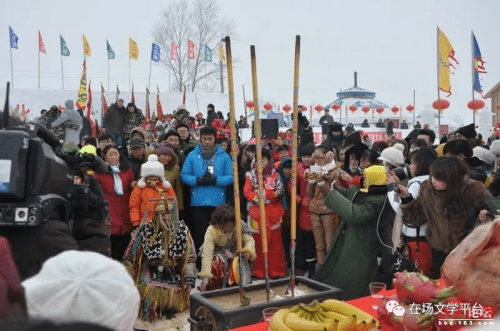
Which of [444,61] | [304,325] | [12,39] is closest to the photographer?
[304,325]

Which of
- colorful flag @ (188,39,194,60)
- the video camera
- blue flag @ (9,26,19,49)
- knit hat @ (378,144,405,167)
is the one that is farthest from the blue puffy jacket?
colorful flag @ (188,39,194,60)

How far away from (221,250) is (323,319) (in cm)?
248

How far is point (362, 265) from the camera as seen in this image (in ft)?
12.3

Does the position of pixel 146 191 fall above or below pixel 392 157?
below

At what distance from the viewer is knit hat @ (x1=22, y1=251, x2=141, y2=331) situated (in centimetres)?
106

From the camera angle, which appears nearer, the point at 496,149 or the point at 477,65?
the point at 496,149

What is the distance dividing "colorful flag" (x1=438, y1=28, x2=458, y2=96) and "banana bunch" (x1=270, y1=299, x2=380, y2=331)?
29.1 ft

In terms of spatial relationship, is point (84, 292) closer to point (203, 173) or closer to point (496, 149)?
point (203, 173)

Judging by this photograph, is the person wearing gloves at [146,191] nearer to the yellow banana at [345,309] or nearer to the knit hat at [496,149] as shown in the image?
the yellow banana at [345,309]

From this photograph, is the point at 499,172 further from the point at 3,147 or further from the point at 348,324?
the point at 3,147

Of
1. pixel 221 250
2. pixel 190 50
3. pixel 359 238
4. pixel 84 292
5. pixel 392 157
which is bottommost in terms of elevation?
pixel 221 250

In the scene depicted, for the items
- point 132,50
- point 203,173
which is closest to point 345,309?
point 203,173

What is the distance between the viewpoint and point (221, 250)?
430 cm

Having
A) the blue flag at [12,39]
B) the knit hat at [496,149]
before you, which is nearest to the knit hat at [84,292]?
the knit hat at [496,149]
